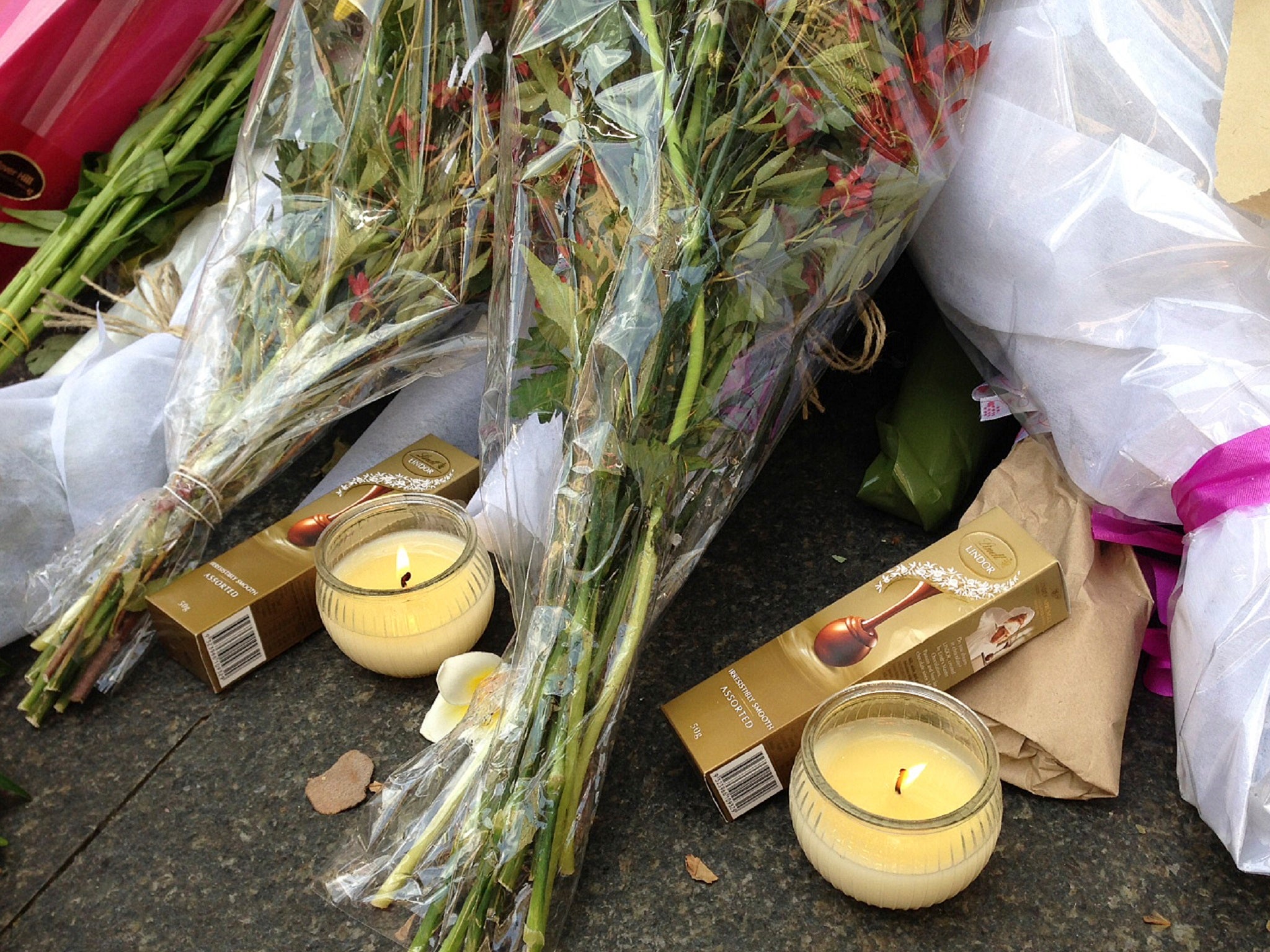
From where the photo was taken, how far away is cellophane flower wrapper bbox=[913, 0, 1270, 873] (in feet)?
3.51

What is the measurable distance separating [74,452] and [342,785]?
51cm

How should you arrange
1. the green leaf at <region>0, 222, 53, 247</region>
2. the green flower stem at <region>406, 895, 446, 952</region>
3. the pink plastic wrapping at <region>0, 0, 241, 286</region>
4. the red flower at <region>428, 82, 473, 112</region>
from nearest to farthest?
the green flower stem at <region>406, 895, 446, 952</region>, the red flower at <region>428, 82, 473, 112</region>, the pink plastic wrapping at <region>0, 0, 241, 286</region>, the green leaf at <region>0, 222, 53, 247</region>

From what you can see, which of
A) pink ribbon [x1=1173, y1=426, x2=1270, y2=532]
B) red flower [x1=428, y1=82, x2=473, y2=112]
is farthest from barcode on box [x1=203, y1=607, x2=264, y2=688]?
pink ribbon [x1=1173, y1=426, x2=1270, y2=532]

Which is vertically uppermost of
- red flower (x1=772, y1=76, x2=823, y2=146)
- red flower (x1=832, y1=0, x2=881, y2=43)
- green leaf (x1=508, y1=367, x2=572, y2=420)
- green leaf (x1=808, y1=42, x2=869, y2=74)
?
red flower (x1=832, y1=0, x2=881, y2=43)

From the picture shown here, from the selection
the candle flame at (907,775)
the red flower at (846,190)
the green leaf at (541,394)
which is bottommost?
the candle flame at (907,775)

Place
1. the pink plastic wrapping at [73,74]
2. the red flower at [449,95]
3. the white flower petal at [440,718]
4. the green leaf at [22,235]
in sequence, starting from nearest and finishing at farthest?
the white flower petal at [440,718] < the red flower at [449,95] < the pink plastic wrapping at [73,74] < the green leaf at [22,235]

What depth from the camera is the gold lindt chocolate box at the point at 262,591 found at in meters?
1.23

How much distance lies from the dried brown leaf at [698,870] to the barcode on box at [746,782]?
0.05 meters

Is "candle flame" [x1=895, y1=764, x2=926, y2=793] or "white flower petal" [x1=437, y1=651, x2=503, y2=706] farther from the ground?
"white flower petal" [x1=437, y1=651, x2=503, y2=706]

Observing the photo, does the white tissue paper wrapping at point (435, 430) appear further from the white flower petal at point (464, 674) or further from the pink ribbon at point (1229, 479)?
the pink ribbon at point (1229, 479)

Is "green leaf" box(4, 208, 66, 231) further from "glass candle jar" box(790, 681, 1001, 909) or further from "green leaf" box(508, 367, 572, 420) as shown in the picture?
"glass candle jar" box(790, 681, 1001, 909)

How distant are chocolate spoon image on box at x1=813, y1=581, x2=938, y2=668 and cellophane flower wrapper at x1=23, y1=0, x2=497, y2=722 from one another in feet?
1.77

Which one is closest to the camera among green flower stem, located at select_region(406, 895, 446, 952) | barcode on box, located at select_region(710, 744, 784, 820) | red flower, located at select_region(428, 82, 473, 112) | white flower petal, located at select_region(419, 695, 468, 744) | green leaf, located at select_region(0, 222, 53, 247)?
green flower stem, located at select_region(406, 895, 446, 952)

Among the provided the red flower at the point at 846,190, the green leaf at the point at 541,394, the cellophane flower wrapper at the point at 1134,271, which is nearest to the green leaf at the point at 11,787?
the green leaf at the point at 541,394
